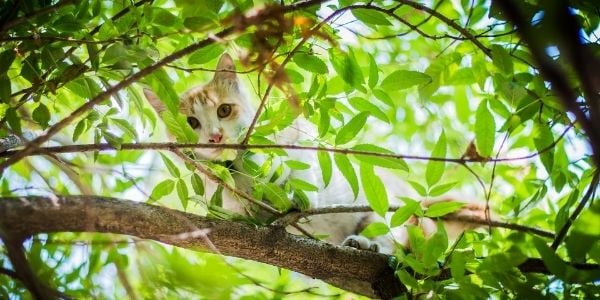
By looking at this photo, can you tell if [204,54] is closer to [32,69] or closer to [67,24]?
[67,24]

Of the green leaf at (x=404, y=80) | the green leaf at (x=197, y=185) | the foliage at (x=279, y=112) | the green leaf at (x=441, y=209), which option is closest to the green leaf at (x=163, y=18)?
the foliage at (x=279, y=112)

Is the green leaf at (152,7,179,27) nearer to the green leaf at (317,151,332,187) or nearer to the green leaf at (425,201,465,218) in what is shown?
the green leaf at (317,151,332,187)

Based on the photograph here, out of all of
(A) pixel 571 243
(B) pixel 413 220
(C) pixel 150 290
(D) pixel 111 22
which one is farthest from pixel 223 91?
(A) pixel 571 243

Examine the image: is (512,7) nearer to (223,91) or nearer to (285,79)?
(285,79)

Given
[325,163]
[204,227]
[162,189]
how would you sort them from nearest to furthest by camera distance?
[204,227], [325,163], [162,189]

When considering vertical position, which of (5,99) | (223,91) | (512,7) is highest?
(223,91)

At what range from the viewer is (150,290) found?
1473mm

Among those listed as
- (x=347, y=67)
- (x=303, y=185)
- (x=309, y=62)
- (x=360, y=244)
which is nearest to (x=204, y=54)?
(x=309, y=62)

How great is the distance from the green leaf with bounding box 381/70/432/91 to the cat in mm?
1033

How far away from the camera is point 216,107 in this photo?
350 cm

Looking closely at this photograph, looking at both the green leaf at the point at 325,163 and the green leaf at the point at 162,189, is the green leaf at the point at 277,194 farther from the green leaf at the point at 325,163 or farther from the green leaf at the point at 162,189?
the green leaf at the point at 162,189

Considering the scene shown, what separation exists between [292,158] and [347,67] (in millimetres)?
1299

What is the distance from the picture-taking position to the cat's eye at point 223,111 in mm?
3492

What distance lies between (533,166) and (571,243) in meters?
1.83
